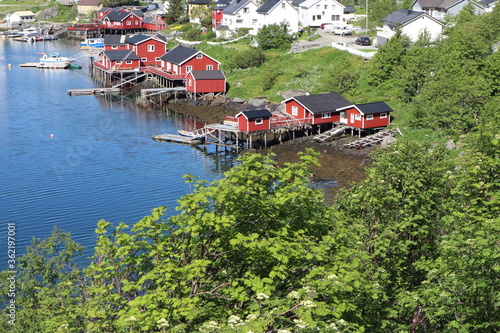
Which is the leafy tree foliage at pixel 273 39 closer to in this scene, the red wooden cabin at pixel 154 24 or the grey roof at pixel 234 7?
the grey roof at pixel 234 7

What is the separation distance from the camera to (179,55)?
257 feet

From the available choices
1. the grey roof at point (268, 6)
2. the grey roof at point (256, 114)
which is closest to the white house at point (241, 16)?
the grey roof at point (268, 6)

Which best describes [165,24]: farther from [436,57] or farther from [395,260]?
[395,260]

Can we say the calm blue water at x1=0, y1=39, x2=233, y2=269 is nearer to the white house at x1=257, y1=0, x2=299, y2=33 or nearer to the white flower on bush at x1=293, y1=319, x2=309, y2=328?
the white flower on bush at x1=293, y1=319, x2=309, y2=328

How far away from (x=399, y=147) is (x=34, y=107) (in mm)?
55293

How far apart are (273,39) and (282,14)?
803 cm

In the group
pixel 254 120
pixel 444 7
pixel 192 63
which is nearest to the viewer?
pixel 254 120

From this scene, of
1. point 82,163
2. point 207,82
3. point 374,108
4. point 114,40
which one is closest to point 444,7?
point 207,82

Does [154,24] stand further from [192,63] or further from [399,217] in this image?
[399,217]

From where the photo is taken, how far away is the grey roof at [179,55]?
76.2 m

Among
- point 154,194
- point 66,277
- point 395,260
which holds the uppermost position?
point 395,260

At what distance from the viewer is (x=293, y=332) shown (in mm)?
11984

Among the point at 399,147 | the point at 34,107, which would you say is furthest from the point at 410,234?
the point at 34,107

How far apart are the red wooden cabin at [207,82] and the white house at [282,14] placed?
69.6 ft
